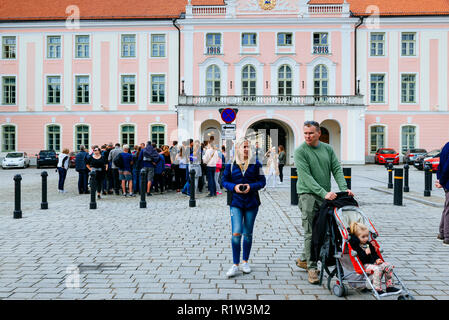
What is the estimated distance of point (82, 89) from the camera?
3641cm

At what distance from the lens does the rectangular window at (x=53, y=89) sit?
36.5 metres

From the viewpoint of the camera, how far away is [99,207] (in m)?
11.2

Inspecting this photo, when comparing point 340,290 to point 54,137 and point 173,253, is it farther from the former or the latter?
point 54,137

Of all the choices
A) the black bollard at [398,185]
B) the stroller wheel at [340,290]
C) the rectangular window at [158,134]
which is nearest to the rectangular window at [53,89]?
the rectangular window at [158,134]

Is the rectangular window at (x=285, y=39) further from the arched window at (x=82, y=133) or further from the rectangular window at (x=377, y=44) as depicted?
the arched window at (x=82, y=133)

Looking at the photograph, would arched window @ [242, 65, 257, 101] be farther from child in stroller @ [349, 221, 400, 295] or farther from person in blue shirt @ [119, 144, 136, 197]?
child in stroller @ [349, 221, 400, 295]

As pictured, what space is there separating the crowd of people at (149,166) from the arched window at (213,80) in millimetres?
20284

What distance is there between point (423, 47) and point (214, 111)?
1963cm

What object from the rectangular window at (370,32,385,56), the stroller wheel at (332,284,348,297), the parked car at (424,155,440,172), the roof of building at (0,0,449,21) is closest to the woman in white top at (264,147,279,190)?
the stroller wheel at (332,284,348,297)

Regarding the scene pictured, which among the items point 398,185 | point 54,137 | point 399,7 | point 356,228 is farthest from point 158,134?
point 356,228

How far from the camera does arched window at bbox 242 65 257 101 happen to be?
3503cm
